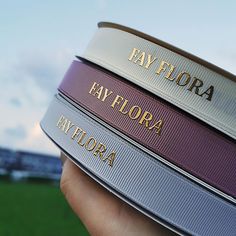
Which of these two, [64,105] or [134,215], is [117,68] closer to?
[64,105]

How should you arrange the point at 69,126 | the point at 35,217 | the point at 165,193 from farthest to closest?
the point at 35,217 → the point at 69,126 → the point at 165,193

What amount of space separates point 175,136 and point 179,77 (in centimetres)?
10

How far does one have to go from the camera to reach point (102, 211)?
2.94 feet

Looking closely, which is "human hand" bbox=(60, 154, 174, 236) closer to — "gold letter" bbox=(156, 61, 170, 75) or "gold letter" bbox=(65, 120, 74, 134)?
"gold letter" bbox=(65, 120, 74, 134)

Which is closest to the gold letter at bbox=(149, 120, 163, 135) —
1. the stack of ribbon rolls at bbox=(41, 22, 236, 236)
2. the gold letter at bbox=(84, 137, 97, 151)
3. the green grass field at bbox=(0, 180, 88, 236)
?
A: the stack of ribbon rolls at bbox=(41, 22, 236, 236)

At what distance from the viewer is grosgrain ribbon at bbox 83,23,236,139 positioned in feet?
2.91

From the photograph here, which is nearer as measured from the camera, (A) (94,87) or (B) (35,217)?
(A) (94,87)

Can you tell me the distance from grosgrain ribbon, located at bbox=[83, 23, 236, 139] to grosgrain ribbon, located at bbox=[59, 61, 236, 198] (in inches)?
0.7

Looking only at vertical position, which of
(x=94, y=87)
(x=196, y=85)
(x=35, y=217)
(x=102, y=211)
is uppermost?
(x=196, y=85)

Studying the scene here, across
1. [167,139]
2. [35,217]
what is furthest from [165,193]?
[35,217]

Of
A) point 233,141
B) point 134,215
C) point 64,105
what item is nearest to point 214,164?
point 233,141

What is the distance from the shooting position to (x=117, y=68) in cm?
97

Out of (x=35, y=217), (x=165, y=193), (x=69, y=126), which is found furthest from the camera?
(x=35, y=217)

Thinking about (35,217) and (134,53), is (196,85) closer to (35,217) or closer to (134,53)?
(134,53)
